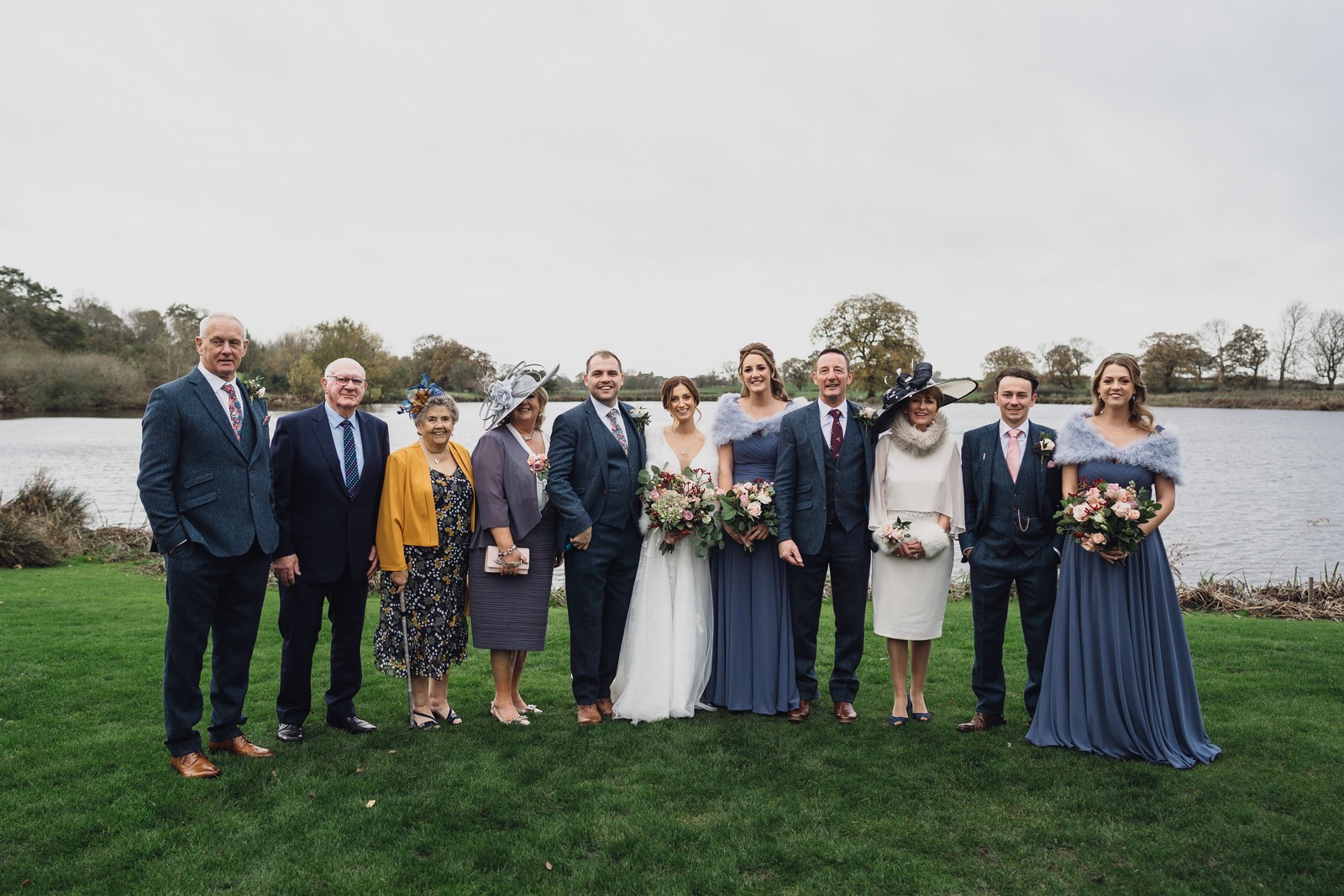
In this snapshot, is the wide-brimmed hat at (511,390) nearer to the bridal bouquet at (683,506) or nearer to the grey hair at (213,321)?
the bridal bouquet at (683,506)

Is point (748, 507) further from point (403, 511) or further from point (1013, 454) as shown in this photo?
point (403, 511)

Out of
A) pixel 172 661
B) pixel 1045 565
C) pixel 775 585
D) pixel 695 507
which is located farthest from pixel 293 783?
pixel 1045 565

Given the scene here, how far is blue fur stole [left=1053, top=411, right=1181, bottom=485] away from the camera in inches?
202

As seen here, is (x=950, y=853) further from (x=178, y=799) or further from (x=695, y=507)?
(x=178, y=799)

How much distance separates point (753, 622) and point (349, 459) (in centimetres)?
Answer: 305

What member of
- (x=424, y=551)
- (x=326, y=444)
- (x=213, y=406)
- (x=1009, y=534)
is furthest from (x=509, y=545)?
(x=1009, y=534)

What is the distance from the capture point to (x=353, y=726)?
5492 millimetres

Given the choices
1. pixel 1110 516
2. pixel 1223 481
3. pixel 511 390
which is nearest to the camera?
pixel 1110 516

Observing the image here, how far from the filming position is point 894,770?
4.82m

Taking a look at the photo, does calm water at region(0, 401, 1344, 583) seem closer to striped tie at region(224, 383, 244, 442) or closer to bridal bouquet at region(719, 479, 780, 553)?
bridal bouquet at region(719, 479, 780, 553)

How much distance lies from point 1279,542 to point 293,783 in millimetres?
19961

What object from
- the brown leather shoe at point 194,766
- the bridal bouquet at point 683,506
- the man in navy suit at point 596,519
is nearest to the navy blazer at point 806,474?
the bridal bouquet at point 683,506

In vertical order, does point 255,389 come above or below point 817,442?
above

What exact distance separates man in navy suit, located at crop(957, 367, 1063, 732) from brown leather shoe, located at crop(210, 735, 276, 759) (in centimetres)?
452
